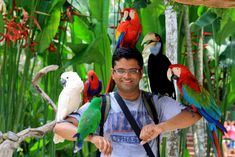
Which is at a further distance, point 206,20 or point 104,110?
point 206,20

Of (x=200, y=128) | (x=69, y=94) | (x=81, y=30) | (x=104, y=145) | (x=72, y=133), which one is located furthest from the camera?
(x=81, y=30)

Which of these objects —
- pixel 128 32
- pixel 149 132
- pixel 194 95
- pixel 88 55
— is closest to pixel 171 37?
pixel 88 55

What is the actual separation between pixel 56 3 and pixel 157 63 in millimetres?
1232

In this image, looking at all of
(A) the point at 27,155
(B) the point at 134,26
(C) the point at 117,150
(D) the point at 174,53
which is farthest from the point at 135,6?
(A) the point at 27,155

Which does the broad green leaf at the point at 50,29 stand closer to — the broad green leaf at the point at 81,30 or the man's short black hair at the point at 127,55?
the broad green leaf at the point at 81,30

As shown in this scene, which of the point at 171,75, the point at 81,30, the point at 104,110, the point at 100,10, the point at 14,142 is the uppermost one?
the point at 100,10

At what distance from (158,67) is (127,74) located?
0.32 m

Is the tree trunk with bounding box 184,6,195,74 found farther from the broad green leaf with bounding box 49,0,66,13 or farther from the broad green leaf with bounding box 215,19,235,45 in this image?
the broad green leaf with bounding box 49,0,66,13

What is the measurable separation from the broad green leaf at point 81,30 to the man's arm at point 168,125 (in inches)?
69.0

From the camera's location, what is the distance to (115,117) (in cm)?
195

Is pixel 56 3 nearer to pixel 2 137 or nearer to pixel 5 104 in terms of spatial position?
pixel 5 104

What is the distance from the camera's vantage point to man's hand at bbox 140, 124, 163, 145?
5.96 ft

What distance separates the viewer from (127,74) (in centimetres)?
193

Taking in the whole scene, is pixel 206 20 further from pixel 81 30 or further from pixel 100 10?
pixel 81 30
